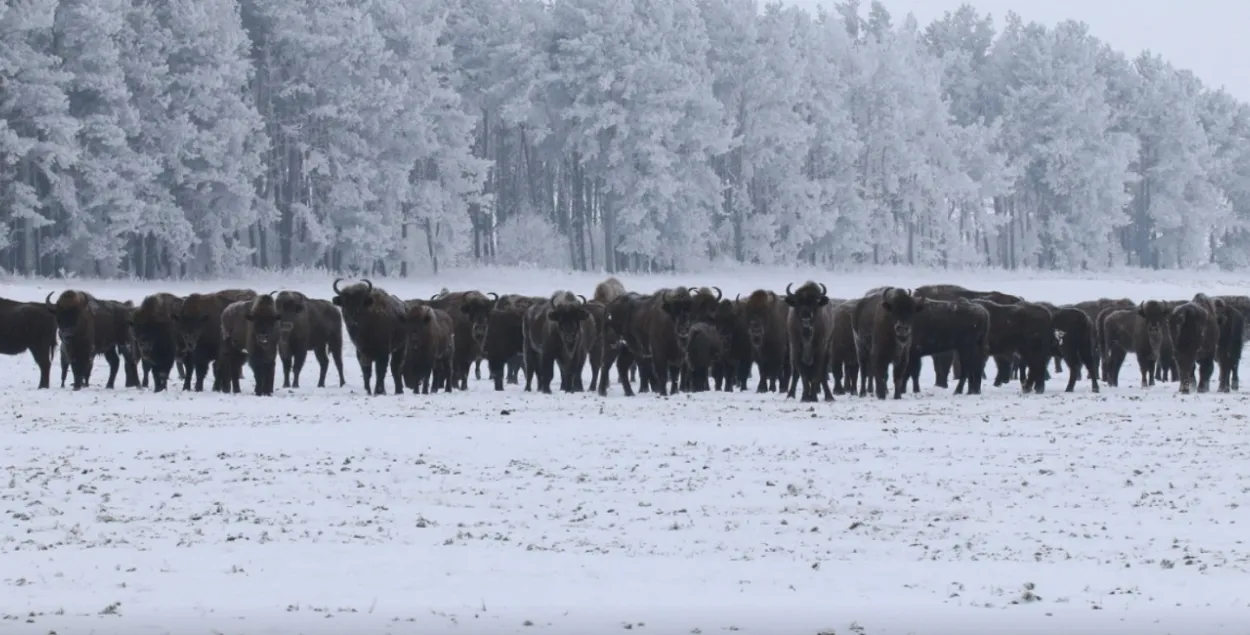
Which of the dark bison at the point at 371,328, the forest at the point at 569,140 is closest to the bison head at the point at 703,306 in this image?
the dark bison at the point at 371,328

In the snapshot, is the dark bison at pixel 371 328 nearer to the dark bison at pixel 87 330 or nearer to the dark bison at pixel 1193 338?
the dark bison at pixel 87 330

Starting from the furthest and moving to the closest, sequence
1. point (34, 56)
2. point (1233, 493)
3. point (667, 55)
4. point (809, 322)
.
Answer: point (667, 55), point (34, 56), point (809, 322), point (1233, 493)

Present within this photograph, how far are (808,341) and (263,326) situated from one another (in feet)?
27.9

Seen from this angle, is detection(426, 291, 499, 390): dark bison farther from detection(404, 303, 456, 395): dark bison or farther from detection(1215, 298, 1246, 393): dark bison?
→ detection(1215, 298, 1246, 393): dark bison

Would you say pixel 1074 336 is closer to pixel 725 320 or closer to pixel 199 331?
pixel 725 320

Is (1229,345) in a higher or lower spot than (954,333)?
lower

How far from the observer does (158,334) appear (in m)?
29.2

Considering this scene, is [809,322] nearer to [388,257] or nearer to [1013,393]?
[1013,393]

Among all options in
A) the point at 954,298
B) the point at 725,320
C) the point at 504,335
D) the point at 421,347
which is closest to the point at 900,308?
the point at 725,320

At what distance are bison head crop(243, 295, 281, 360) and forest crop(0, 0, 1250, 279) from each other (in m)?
29.5

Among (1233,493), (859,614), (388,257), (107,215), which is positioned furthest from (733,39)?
(859,614)

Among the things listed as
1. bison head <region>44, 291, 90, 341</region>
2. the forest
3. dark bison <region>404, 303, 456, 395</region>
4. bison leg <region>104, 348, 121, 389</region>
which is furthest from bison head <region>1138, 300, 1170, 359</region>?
the forest

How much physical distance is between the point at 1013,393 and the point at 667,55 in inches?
1940

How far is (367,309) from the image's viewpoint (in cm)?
2906
